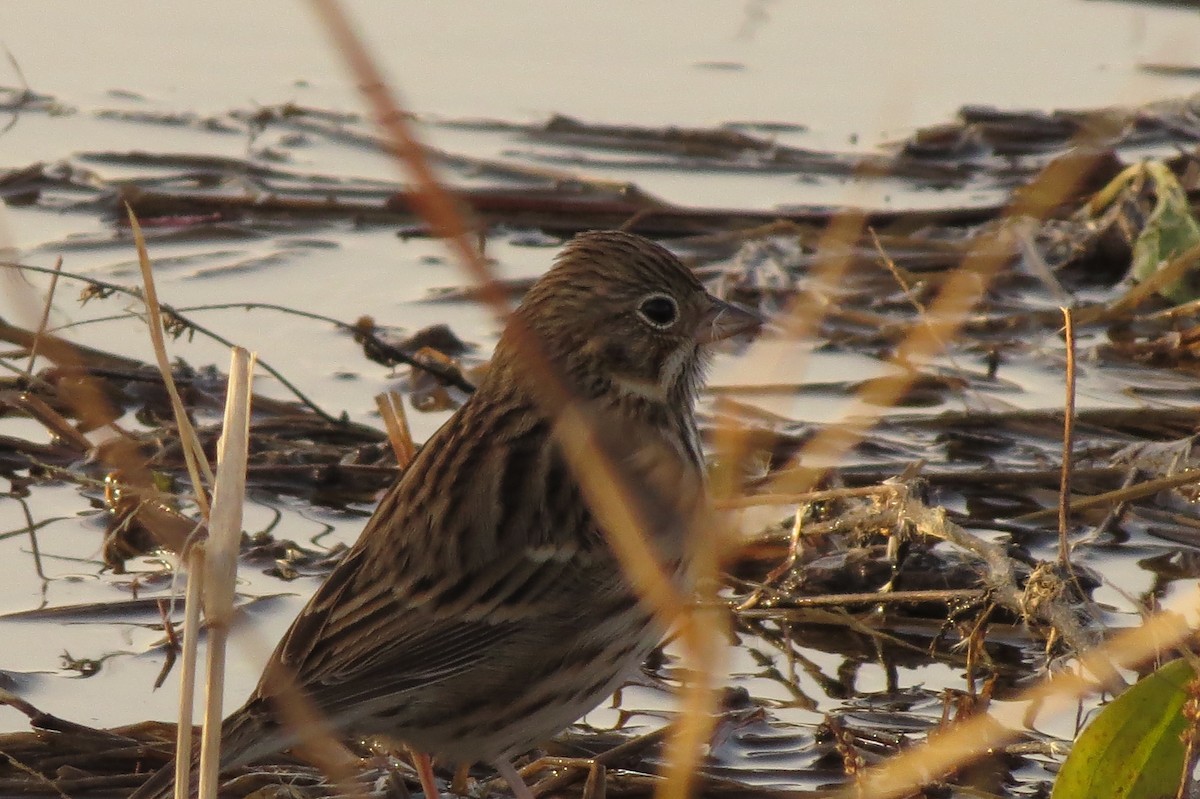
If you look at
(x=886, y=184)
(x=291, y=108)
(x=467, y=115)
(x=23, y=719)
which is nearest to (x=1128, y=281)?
(x=886, y=184)

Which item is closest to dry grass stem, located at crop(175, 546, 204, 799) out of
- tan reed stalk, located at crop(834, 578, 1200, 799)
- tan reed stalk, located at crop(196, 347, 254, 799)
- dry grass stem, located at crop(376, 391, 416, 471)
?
tan reed stalk, located at crop(196, 347, 254, 799)

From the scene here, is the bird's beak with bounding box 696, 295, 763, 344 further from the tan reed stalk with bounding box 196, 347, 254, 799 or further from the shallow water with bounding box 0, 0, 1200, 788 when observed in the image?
the tan reed stalk with bounding box 196, 347, 254, 799

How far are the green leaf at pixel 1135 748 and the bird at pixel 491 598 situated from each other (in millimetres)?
902

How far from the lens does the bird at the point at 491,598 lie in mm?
4293

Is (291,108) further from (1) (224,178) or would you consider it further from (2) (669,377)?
(2) (669,377)

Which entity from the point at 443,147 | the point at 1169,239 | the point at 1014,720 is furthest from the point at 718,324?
the point at 443,147

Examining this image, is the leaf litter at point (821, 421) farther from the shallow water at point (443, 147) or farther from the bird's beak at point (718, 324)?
the bird's beak at point (718, 324)

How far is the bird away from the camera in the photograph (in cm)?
429

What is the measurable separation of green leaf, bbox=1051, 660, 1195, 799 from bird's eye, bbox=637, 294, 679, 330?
1.61 meters

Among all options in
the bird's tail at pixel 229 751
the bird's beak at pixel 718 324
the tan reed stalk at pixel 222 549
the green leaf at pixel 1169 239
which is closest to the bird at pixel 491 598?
the bird's tail at pixel 229 751

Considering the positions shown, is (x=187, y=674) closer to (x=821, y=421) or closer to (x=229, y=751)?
(x=229, y=751)

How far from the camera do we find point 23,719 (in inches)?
181

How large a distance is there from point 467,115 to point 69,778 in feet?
18.5

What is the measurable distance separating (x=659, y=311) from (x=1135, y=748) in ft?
5.58
